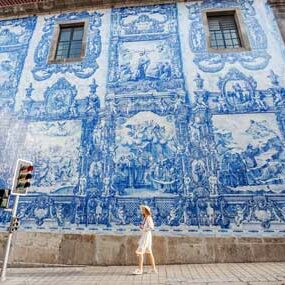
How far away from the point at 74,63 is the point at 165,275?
573cm

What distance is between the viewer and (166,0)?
7.62 m

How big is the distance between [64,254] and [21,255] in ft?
3.00

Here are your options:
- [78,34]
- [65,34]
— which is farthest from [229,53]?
[65,34]

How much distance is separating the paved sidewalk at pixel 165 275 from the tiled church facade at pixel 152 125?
0.73m

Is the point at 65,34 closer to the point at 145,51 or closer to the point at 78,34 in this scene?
the point at 78,34

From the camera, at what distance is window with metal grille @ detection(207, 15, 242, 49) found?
6.90 m

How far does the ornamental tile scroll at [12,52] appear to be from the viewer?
21.9 feet

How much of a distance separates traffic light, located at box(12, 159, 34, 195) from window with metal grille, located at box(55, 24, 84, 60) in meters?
4.12

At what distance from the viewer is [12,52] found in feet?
24.0

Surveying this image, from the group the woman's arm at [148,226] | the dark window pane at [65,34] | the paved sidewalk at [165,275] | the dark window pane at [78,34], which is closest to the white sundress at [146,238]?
the woman's arm at [148,226]

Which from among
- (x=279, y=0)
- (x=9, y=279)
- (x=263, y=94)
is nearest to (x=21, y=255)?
(x=9, y=279)

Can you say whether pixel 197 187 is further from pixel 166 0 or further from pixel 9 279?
pixel 166 0

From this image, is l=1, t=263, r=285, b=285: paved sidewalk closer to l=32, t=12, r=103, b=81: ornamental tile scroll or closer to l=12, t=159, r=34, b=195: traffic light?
l=12, t=159, r=34, b=195: traffic light

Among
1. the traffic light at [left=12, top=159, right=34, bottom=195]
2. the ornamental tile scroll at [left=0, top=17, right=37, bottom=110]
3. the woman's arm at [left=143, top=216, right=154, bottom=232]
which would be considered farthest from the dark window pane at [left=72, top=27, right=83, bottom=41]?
the woman's arm at [left=143, top=216, right=154, bottom=232]
